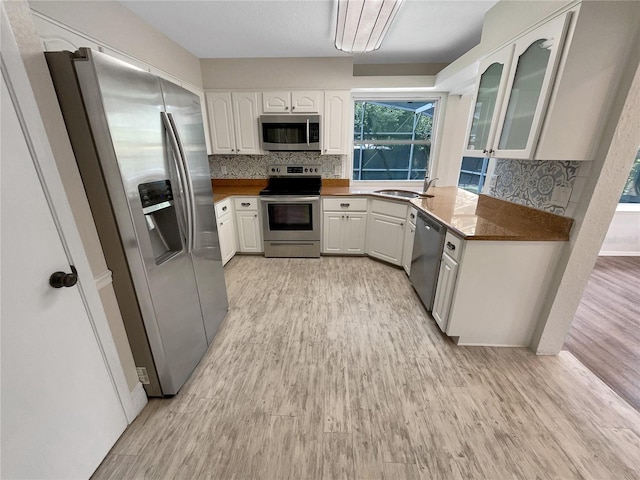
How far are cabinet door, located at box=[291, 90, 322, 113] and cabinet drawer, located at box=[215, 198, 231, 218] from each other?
56.2 inches

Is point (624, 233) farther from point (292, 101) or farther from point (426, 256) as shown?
point (292, 101)

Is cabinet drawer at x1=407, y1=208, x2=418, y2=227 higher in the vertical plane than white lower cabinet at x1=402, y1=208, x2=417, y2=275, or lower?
higher

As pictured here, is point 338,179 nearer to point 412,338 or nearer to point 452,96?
point 452,96

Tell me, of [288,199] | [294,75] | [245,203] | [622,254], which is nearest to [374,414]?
[288,199]

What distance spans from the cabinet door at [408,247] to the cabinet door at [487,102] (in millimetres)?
894

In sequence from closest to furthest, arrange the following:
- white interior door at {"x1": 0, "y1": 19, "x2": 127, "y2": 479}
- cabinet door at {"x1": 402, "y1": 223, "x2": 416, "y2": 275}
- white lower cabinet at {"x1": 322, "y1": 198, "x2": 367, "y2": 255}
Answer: white interior door at {"x1": 0, "y1": 19, "x2": 127, "y2": 479}
cabinet door at {"x1": 402, "y1": 223, "x2": 416, "y2": 275}
white lower cabinet at {"x1": 322, "y1": 198, "x2": 367, "y2": 255}

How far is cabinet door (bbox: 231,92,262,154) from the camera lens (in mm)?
3189

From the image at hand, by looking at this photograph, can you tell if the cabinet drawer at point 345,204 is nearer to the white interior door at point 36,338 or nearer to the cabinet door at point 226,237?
the cabinet door at point 226,237

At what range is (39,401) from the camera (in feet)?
3.00

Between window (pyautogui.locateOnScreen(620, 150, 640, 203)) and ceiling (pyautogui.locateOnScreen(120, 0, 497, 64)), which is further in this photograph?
window (pyautogui.locateOnScreen(620, 150, 640, 203))

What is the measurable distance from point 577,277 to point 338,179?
2755 millimetres

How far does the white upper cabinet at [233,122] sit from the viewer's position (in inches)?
126

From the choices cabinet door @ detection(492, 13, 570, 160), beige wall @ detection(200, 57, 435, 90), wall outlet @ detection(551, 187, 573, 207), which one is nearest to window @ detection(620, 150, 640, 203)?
beige wall @ detection(200, 57, 435, 90)

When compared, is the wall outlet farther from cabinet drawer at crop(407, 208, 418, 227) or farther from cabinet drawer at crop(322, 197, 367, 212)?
cabinet drawer at crop(322, 197, 367, 212)
